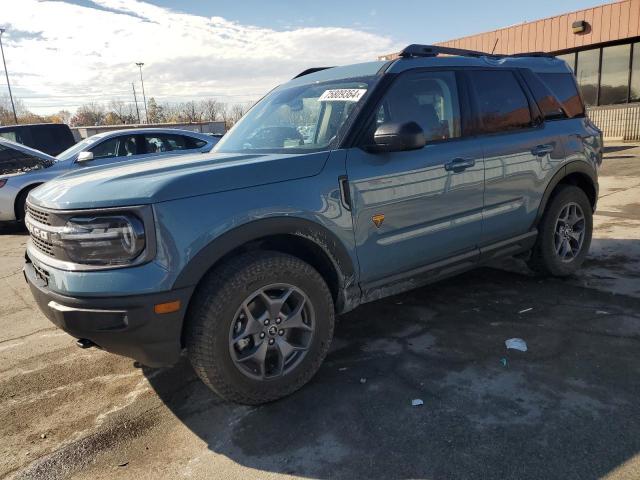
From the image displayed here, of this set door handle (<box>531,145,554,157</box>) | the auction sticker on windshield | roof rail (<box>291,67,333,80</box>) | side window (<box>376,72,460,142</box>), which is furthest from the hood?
door handle (<box>531,145,554,157</box>)

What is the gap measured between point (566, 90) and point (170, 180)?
13.0 ft

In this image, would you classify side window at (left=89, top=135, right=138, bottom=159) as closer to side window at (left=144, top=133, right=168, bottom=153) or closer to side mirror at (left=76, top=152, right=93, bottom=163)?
side window at (left=144, top=133, right=168, bottom=153)

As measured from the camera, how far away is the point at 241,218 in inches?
106

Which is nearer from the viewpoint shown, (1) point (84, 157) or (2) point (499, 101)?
(2) point (499, 101)

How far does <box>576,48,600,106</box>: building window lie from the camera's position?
1890 cm

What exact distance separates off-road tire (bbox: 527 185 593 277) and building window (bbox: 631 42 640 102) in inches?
646

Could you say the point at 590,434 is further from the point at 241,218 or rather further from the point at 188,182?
the point at 188,182

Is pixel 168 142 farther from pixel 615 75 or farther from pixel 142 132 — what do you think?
pixel 615 75

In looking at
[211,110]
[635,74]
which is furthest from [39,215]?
[211,110]

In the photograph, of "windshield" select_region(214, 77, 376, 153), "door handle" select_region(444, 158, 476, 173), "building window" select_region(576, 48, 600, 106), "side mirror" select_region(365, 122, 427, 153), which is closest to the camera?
"side mirror" select_region(365, 122, 427, 153)

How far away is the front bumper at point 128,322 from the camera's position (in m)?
2.46

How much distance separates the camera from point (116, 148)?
9031 mm

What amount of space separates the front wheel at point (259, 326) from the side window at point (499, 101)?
2.01 meters

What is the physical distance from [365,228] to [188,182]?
1138mm
